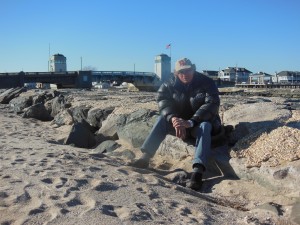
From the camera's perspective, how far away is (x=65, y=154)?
597 centimetres

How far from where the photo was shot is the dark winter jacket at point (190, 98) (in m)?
5.55

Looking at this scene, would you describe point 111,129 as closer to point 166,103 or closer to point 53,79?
point 166,103

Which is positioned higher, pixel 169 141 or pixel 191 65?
pixel 191 65

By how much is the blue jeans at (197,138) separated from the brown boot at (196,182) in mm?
148

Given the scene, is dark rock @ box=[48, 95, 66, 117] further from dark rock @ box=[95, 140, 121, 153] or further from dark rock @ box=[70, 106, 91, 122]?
dark rock @ box=[95, 140, 121, 153]

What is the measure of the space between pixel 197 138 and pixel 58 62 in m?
108

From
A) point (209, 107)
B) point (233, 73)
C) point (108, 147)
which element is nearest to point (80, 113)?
point (108, 147)

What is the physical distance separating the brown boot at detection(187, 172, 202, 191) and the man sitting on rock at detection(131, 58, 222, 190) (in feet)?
1.55

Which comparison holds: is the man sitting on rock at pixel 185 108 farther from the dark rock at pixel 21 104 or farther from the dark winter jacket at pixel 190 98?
the dark rock at pixel 21 104

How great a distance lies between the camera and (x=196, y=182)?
496 centimetres

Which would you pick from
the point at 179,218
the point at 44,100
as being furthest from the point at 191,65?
the point at 44,100

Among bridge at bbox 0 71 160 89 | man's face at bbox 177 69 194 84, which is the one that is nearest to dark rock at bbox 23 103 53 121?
man's face at bbox 177 69 194 84

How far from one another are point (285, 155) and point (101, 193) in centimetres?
219

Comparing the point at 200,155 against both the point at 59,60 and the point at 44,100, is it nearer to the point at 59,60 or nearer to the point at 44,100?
Result: the point at 44,100
